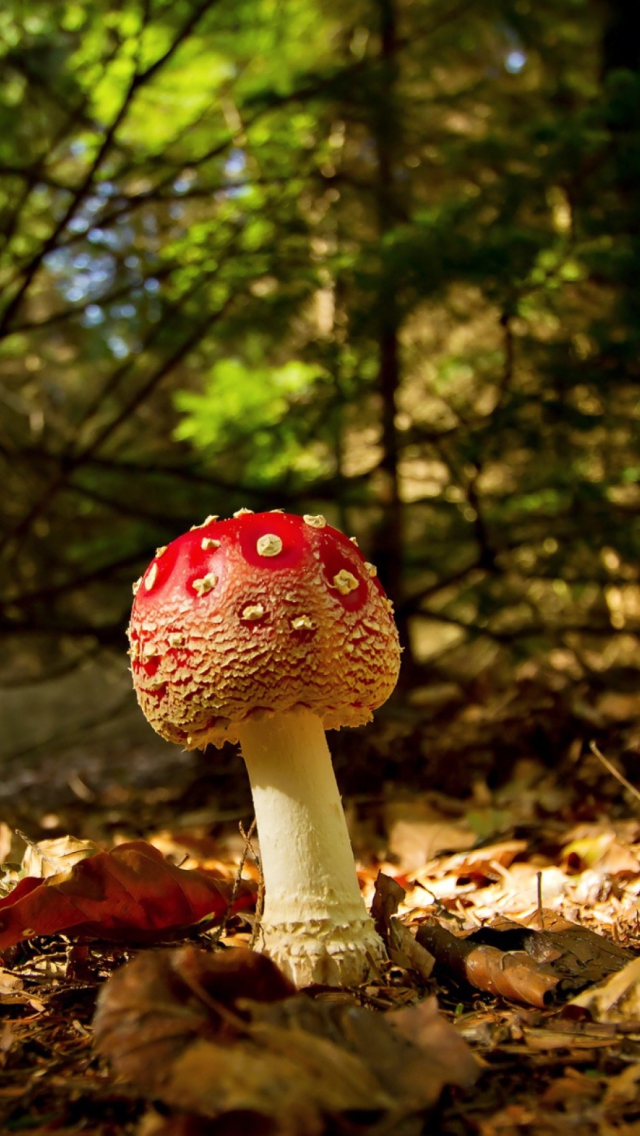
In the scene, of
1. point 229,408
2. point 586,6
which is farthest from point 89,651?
point 586,6

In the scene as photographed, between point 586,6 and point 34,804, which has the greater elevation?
point 586,6

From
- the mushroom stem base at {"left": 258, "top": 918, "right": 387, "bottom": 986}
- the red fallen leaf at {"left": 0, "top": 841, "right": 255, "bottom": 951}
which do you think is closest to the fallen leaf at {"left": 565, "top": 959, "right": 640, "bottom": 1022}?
the mushroom stem base at {"left": 258, "top": 918, "right": 387, "bottom": 986}

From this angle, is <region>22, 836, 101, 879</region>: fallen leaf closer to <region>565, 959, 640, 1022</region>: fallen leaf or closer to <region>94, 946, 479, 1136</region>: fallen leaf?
<region>94, 946, 479, 1136</region>: fallen leaf

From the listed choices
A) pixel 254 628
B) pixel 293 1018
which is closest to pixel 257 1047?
pixel 293 1018

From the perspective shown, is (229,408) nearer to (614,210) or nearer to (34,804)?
(614,210)

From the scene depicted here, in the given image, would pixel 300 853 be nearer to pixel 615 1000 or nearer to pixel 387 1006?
pixel 387 1006

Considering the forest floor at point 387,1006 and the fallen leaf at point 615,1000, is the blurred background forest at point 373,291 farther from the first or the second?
the fallen leaf at point 615,1000
